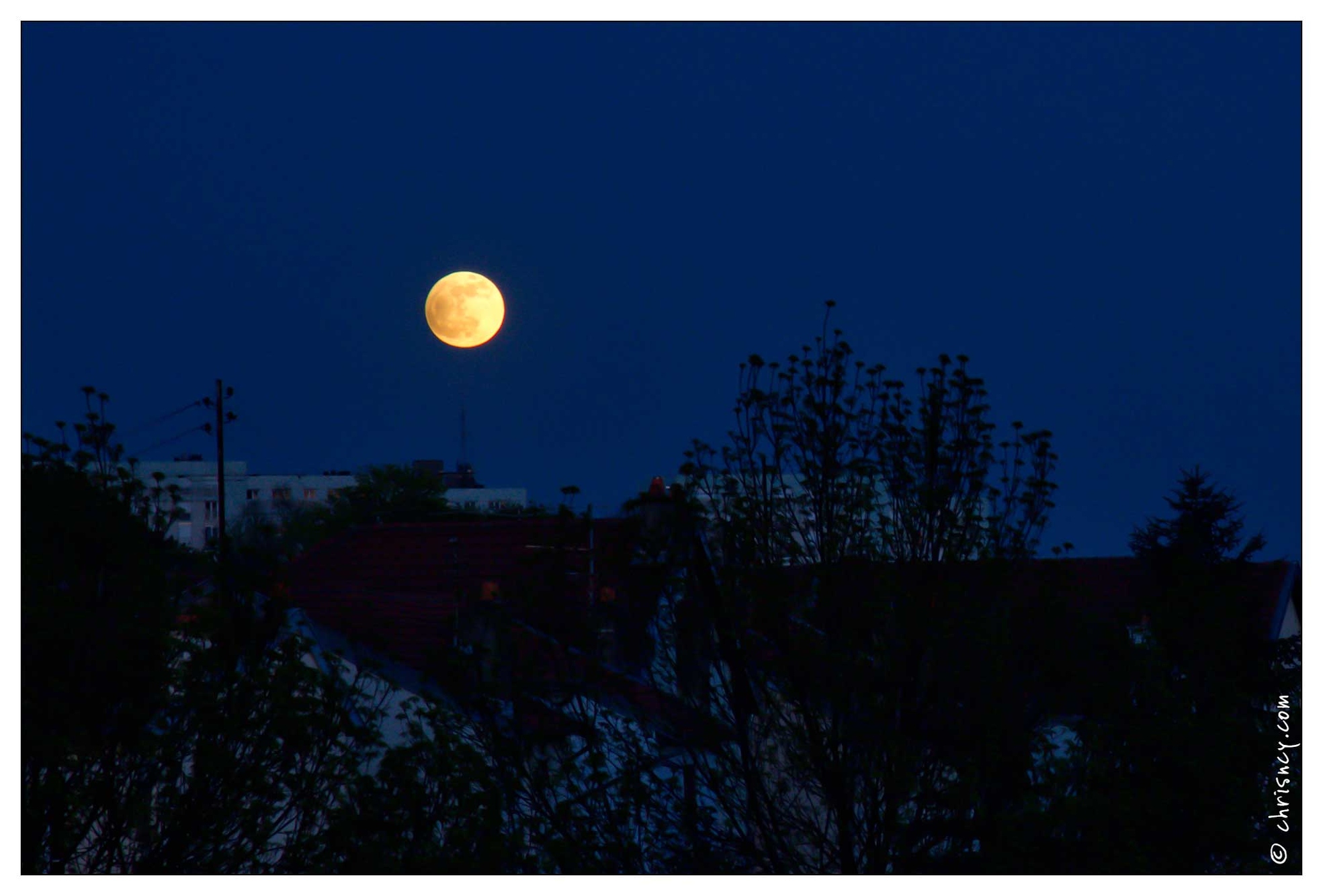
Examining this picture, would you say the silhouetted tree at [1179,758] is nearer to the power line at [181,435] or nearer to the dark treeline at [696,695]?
the dark treeline at [696,695]

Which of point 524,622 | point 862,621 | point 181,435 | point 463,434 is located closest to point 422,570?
point 181,435

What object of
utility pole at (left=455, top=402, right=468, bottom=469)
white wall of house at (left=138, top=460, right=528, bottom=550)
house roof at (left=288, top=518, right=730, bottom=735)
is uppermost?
white wall of house at (left=138, top=460, right=528, bottom=550)

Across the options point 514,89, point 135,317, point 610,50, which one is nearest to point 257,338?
point 135,317

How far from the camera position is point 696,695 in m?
5.67

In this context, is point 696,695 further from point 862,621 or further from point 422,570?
point 422,570

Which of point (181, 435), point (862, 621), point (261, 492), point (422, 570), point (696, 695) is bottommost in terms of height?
point (696, 695)

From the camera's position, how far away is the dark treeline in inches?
206

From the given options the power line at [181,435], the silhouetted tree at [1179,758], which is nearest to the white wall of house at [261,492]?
the power line at [181,435]

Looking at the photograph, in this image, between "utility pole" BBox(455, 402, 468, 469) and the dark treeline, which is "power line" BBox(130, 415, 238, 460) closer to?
the dark treeline

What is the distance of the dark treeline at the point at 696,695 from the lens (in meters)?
5.24

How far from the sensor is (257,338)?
26.1 ft

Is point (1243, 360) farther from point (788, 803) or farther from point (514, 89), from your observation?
point (514, 89)

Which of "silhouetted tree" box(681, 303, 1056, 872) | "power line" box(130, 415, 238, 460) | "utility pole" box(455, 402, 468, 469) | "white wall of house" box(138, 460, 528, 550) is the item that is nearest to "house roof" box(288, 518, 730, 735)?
"silhouetted tree" box(681, 303, 1056, 872)

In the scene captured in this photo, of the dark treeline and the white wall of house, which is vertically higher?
the white wall of house
